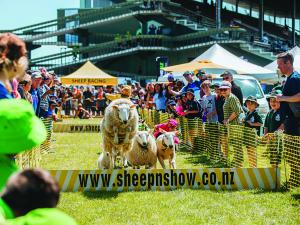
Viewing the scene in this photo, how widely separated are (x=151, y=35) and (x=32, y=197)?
5892 centimetres

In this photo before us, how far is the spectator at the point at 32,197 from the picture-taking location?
2586 mm

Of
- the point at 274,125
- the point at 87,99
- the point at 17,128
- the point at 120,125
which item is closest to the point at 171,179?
the point at 120,125

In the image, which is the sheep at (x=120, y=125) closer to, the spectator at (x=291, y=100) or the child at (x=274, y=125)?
the child at (x=274, y=125)

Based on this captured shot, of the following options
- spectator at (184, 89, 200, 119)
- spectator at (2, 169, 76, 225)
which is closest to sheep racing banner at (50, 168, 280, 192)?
spectator at (184, 89, 200, 119)

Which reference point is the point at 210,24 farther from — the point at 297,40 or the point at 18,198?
the point at 18,198

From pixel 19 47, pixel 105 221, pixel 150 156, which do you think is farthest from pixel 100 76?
pixel 19 47

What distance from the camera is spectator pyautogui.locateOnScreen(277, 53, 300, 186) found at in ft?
30.0

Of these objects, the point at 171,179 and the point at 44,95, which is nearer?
the point at 171,179

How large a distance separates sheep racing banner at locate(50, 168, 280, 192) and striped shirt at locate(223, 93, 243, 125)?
319 cm

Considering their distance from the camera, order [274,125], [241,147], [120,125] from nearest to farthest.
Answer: [274,125] → [120,125] → [241,147]

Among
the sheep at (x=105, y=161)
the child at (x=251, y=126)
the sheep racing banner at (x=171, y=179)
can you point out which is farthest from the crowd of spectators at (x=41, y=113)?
the sheep at (x=105, y=161)

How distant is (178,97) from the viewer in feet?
55.9

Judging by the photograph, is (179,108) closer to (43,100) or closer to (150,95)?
(43,100)

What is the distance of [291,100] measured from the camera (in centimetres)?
897
